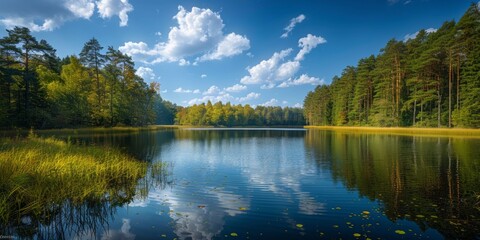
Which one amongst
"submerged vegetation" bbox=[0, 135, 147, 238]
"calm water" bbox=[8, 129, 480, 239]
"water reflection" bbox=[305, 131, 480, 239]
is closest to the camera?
"calm water" bbox=[8, 129, 480, 239]

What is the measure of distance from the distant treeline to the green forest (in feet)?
200

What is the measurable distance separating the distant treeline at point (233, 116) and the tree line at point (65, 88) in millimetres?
59755

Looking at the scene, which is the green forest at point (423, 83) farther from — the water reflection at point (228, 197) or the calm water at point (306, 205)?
the water reflection at point (228, 197)

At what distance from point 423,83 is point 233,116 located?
330ft

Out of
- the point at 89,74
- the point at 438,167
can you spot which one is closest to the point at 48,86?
the point at 89,74

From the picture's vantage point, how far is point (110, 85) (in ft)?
207

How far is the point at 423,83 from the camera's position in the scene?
56938mm

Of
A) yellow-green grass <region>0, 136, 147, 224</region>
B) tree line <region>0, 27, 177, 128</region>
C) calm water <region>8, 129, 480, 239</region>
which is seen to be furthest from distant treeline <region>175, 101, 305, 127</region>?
yellow-green grass <region>0, 136, 147, 224</region>

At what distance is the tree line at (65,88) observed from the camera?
4050cm

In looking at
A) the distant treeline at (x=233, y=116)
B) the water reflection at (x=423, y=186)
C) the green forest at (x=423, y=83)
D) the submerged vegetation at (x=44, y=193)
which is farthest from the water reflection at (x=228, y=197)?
the distant treeline at (x=233, y=116)

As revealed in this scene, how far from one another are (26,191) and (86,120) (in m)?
50.6

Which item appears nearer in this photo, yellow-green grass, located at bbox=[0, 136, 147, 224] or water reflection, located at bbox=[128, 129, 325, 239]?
yellow-green grass, located at bbox=[0, 136, 147, 224]

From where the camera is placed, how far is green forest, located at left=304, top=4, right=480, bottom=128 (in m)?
45.5

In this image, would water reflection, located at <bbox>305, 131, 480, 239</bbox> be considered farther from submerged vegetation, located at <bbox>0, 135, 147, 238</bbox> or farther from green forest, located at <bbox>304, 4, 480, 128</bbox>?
green forest, located at <bbox>304, 4, 480, 128</bbox>
